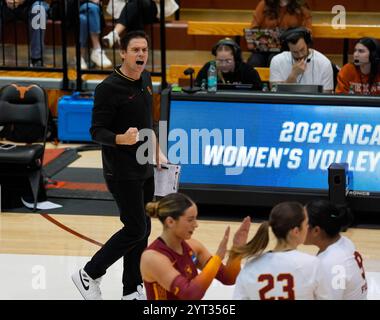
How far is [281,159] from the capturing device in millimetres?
7566

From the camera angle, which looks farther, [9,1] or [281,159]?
[9,1]

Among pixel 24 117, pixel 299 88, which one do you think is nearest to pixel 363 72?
pixel 299 88

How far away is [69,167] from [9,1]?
3.10 m

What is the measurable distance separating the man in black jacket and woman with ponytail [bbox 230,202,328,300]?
1.39 metres

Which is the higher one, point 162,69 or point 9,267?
point 162,69

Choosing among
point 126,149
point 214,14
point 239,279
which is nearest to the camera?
point 239,279

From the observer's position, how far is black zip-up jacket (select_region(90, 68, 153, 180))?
548cm

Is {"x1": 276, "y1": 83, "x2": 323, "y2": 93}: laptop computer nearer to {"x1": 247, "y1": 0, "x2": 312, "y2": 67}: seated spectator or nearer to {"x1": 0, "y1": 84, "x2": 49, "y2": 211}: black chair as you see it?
{"x1": 0, "y1": 84, "x2": 49, "y2": 211}: black chair

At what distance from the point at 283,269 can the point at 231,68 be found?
445 cm

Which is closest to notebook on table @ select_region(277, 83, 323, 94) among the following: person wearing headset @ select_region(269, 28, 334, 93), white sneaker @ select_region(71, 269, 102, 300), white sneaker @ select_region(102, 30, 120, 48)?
person wearing headset @ select_region(269, 28, 334, 93)

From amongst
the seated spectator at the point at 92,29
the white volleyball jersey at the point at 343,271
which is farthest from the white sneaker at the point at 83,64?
the white volleyball jersey at the point at 343,271
